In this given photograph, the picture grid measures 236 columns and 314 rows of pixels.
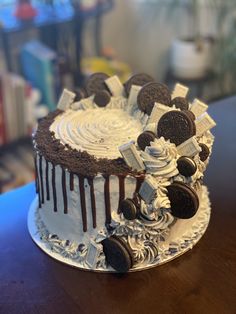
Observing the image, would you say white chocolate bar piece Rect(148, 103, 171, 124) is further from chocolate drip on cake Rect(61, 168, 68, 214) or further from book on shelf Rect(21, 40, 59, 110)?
book on shelf Rect(21, 40, 59, 110)

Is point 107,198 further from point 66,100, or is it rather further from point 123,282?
point 66,100

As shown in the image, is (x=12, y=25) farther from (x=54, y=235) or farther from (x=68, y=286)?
(x=68, y=286)

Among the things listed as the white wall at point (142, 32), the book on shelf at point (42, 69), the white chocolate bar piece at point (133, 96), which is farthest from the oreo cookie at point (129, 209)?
the white wall at point (142, 32)

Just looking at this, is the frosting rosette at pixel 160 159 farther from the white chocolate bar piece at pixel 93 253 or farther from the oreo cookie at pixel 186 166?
the white chocolate bar piece at pixel 93 253

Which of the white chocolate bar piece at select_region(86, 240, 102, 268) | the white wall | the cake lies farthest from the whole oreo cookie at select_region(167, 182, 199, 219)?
the white wall

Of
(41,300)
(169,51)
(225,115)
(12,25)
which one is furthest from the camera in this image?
(169,51)

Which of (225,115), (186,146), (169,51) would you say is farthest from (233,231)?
(169,51)

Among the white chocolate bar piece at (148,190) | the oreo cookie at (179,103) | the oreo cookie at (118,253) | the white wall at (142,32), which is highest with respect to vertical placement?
the oreo cookie at (179,103)
